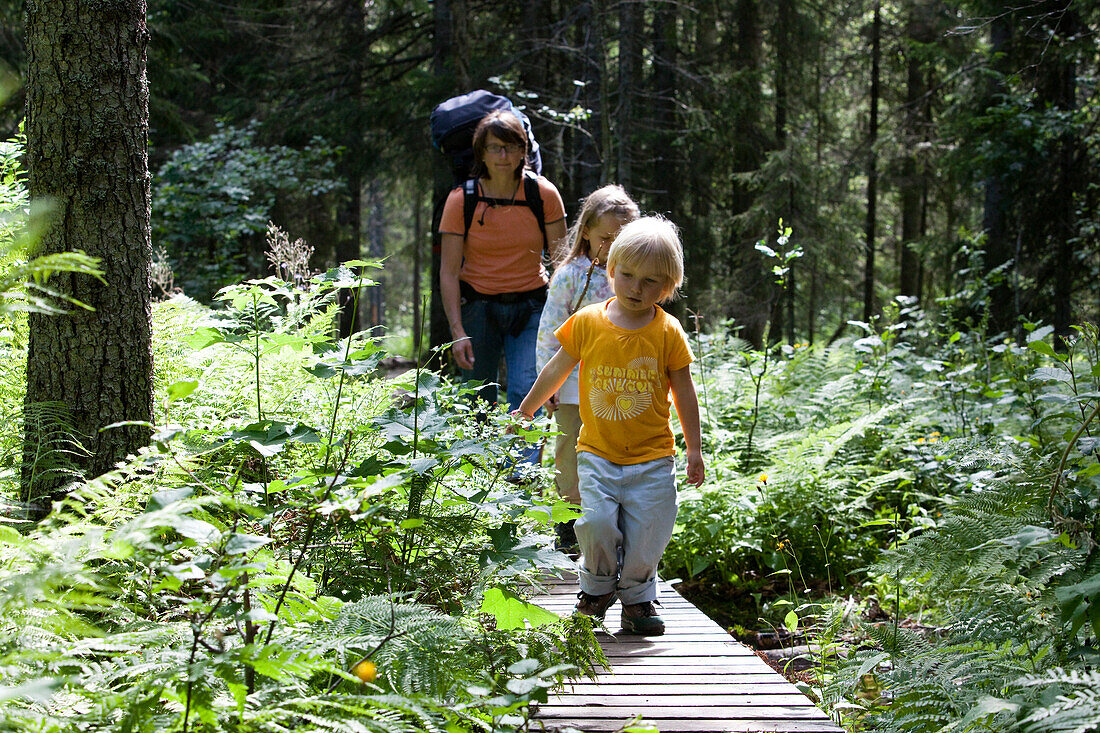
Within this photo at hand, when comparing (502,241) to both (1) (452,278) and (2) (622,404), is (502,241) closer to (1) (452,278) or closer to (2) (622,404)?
(1) (452,278)

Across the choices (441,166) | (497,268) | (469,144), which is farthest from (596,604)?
(441,166)

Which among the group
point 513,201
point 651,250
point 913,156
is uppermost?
point 913,156

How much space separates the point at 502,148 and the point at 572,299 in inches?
47.1

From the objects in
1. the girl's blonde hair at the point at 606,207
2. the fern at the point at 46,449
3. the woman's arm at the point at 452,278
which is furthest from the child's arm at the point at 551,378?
the fern at the point at 46,449

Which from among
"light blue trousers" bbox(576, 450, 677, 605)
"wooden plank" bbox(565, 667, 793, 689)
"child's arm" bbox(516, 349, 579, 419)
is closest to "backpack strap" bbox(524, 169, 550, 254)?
"child's arm" bbox(516, 349, 579, 419)

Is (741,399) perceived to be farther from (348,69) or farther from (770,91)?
(770,91)

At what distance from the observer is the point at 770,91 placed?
17609 mm

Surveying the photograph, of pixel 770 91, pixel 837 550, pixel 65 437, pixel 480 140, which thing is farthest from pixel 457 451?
pixel 770 91

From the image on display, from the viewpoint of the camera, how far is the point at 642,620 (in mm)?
3684

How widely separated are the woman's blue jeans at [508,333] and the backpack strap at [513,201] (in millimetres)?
461

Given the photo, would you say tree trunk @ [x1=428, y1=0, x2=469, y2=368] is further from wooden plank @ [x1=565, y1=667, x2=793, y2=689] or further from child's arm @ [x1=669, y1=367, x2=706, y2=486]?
wooden plank @ [x1=565, y1=667, x2=793, y2=689]

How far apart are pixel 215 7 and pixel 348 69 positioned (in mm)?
2582

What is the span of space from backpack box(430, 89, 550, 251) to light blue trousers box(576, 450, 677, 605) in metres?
2.28

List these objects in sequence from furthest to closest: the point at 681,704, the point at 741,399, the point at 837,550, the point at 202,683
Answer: the point at 741,399 < the point at 837,550 < the point at 681,704 < the point at 202,683
